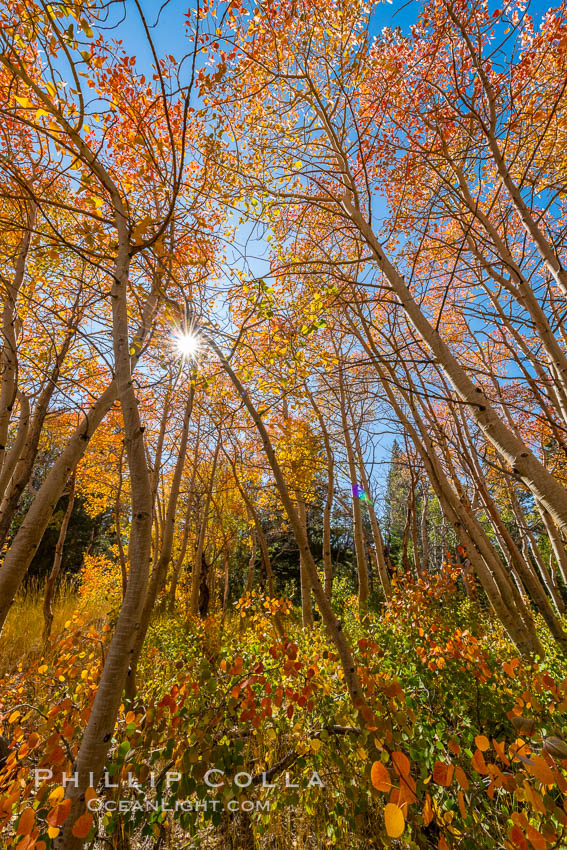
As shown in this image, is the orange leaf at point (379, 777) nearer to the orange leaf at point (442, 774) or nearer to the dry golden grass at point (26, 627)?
the orange leaf at point (442, 774)

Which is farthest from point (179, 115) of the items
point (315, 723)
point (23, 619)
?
point (23, 619)

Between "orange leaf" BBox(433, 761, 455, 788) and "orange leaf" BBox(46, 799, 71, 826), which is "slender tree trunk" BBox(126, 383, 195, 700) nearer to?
"orange leaf" BBox(46, 799, 71, 826)

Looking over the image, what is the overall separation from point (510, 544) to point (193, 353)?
374cm

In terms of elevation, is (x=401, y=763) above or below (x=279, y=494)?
below

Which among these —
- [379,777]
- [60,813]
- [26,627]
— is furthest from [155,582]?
[26,627]

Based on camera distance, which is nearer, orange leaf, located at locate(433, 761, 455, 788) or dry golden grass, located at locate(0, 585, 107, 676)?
orange leaf, located at locate(433, 761, 455, 788)

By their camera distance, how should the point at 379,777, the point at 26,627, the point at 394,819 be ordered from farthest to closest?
the point at 26,627 → the point at 379,777 → the point at 394,819

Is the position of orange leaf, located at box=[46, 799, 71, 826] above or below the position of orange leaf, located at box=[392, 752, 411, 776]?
below

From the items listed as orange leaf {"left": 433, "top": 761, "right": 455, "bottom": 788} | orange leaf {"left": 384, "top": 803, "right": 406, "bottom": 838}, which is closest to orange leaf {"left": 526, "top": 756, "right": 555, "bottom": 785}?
orange leaf {"left": 433, "top": 761, "right": 455, "bottom": 788}

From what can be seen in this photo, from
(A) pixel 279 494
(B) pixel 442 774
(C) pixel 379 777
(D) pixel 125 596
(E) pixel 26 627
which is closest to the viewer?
(C) pixel 379 777

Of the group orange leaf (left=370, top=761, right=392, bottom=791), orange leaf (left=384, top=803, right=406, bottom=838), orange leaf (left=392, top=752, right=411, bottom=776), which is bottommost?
orange leaf (left=384, top=803, right=406, bottom=838)

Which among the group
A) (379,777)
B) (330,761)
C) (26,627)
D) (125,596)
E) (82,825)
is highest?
(125,596)

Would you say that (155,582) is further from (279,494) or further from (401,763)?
(401,763)

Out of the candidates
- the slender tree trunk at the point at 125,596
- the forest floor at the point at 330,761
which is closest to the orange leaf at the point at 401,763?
the forest floor at the point at 330,761
